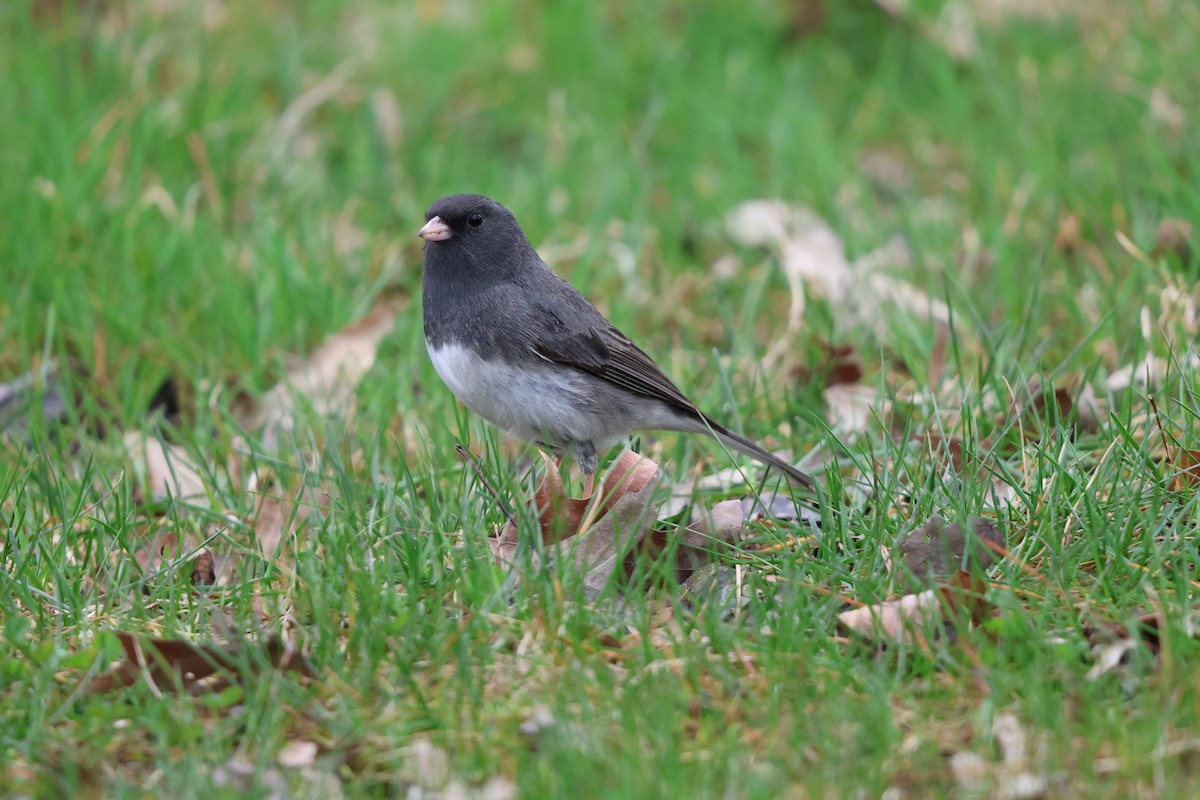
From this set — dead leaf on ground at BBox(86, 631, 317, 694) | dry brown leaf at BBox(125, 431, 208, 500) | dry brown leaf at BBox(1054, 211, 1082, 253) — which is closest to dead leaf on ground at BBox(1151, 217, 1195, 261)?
dry brown leaf at BBox(1054, 211, 1082, 253)

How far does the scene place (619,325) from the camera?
4.16 meters

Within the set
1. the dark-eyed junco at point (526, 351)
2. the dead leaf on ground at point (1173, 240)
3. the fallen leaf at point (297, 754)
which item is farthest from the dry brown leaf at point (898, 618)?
the dead leaf on ground at point (1173, 240)

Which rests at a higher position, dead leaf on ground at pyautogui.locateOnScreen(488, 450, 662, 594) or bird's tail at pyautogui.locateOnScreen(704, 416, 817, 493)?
dead leaf on ground at pyautogui.locateOnScreen(488, 450, 662, 594)

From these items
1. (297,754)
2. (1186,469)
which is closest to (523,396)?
(297,754)

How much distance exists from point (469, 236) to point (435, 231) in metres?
0.10

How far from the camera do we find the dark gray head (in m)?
3.34

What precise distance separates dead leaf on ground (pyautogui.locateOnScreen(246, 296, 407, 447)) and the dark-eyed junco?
1.59ft

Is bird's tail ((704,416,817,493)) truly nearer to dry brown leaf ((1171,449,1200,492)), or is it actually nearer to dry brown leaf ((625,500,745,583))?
dry brown leaf ((625,500,745,583))

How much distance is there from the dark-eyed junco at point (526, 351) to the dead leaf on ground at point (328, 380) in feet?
1.59

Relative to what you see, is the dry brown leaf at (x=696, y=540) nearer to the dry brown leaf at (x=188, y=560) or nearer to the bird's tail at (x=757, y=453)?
the bird's tail at (x=757, y=453)

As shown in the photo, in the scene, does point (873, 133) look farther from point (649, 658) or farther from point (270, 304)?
point (649, 658)

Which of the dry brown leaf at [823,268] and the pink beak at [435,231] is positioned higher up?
the pink beak at [435,231]

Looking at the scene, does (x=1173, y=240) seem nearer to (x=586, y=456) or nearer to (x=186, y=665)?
(x=586, y=456)

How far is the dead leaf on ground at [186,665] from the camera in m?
2.27
